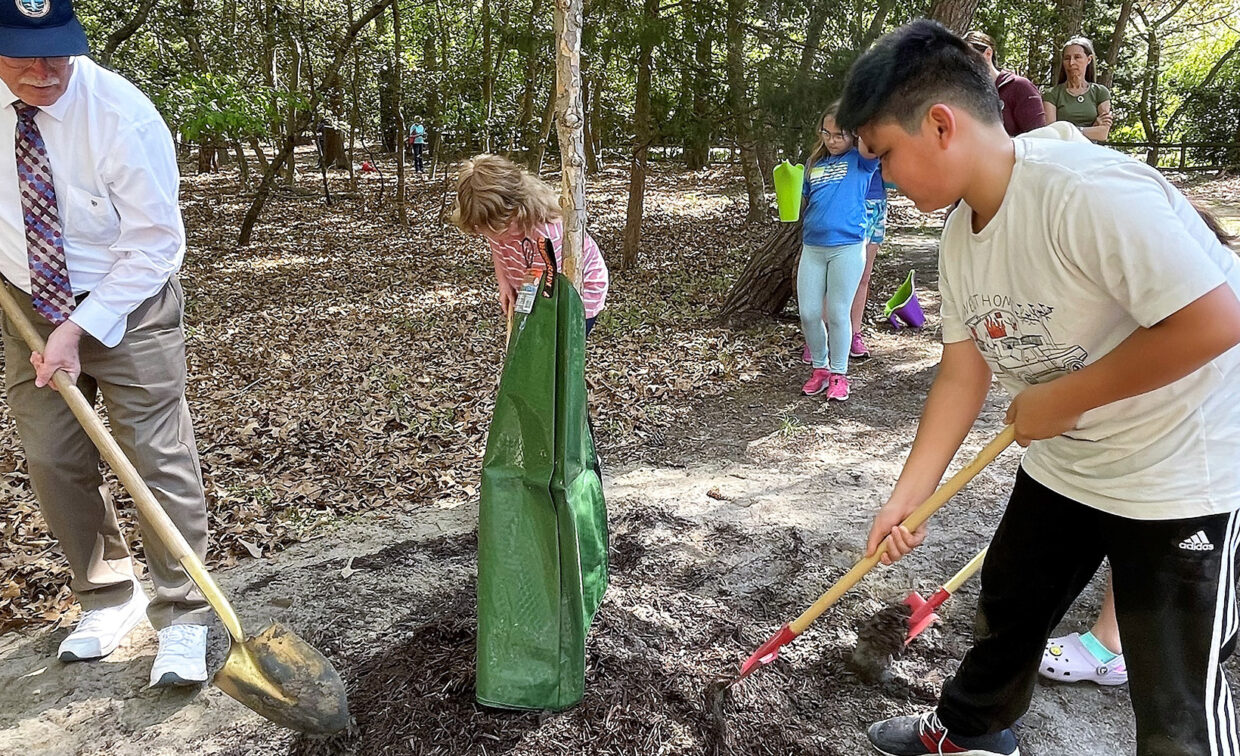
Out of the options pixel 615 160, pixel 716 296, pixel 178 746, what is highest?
pixel 615 160

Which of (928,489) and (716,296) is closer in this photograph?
(928,489)

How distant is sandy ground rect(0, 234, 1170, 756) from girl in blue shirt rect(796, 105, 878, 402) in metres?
0.56

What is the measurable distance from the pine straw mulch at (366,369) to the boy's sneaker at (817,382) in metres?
0.55

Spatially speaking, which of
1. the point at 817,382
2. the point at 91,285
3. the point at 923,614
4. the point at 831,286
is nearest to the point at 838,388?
the point at 817,382

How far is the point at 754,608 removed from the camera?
278 centimetres

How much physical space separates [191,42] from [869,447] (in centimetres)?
1061

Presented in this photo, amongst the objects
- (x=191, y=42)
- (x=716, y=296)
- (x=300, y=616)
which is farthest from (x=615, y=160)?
(x=300, y=616)

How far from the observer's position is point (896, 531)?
5.89 feet

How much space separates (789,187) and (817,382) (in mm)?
1165

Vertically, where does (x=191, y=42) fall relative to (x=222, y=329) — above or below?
above

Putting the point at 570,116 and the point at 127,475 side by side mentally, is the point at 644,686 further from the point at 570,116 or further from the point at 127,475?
the point at 570,116

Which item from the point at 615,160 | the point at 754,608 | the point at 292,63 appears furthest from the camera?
the point at 615,160

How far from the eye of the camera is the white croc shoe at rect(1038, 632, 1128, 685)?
2371 mm

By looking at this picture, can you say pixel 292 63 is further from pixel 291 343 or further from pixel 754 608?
pixel 754 608
